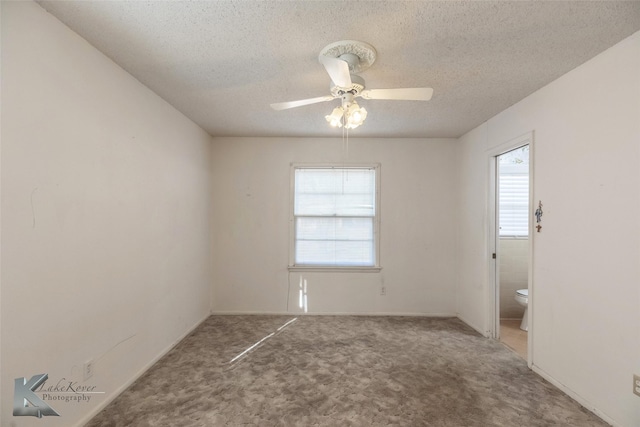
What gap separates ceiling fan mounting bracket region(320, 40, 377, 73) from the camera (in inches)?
67.2

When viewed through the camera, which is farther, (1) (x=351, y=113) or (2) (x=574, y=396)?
(2) (x=574, y=396)

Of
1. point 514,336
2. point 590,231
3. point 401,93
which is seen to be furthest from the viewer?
point 514,336

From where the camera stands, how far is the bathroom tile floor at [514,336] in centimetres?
281

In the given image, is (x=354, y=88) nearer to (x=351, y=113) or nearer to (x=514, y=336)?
(x=351, y=113)

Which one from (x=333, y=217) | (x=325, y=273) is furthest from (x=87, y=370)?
(x=333, y=217)

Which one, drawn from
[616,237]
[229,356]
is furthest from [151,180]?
[616,237]

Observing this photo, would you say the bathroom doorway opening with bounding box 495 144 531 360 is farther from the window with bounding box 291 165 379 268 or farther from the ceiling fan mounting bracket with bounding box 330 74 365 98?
the ceiling fan mounting bracket with bounding box 330 74 365 98

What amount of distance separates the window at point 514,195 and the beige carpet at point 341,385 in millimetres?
1629

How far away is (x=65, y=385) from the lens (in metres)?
1.63

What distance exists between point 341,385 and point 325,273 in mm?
1732

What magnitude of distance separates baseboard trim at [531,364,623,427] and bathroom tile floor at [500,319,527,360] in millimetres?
310

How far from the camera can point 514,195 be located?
12.5 feet

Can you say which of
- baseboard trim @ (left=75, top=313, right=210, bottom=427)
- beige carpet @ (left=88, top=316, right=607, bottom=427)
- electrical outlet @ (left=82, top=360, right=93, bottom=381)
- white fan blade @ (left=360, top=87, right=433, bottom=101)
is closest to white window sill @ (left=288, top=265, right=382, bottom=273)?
beige carpet @ (left=88, top=316, right=607, bottom=427)

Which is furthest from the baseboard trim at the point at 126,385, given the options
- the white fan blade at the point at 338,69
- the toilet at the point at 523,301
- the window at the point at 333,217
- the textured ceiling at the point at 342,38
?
the toilet at the point at 523,301
